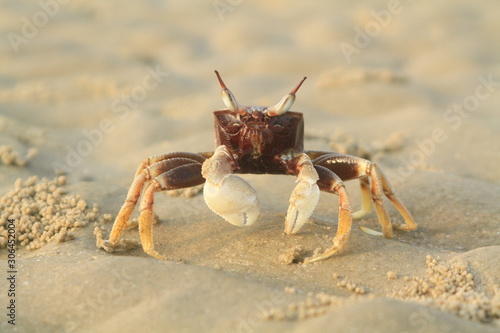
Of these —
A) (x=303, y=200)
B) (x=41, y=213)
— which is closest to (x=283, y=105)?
(x=303, y=200)

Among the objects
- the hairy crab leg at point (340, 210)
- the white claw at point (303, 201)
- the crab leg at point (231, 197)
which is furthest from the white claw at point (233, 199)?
the hairy crab leg at point (340, 210)

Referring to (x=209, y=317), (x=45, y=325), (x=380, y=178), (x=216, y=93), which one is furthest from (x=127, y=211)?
(x=216, y=93)

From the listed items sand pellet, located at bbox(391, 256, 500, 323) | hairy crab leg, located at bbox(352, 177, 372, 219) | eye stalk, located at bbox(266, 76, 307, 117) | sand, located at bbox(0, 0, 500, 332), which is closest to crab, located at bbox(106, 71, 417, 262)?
eye stalk, located at bbox(266, 76, 307, 117)

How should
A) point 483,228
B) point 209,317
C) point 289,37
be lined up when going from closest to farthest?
point 209,317
point 483,228
point 289,37

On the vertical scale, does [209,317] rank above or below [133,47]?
below

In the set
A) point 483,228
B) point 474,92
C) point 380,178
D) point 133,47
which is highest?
point 133,47

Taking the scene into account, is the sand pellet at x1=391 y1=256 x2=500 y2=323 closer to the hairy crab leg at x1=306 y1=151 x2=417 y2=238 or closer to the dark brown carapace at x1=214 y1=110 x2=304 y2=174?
the hairy crab leg at x1=306 y1=151 x2=417 y2=238

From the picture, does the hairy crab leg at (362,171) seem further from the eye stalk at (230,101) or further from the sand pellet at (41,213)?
the sand pellet at (41,213)

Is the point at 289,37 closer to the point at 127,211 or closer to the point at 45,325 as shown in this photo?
the point at 127,211
